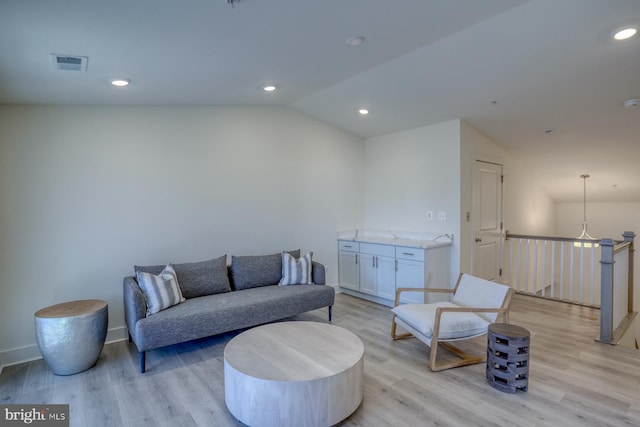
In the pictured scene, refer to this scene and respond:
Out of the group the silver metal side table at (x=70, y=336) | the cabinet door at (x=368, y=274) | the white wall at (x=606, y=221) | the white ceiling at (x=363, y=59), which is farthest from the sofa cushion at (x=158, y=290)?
the white wall at (x=606, y=221)

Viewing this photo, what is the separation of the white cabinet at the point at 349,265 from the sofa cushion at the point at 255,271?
1279 millimetres

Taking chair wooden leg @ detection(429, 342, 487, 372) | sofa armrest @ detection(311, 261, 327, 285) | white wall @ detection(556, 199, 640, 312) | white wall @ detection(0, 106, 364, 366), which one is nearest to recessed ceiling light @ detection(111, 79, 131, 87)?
white wall @ detection(0, 106, 364, 366)

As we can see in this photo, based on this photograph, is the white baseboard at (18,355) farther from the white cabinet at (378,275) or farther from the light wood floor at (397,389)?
the white cabinet at (378,275)

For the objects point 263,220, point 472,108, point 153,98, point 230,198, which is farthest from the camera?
point 263,220

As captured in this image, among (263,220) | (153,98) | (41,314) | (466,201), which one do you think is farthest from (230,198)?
(466,201)

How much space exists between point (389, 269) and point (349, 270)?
77cm

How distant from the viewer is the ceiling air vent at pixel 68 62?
2.21 metres

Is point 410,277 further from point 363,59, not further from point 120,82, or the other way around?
point 120,82

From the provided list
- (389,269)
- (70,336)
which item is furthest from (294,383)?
(389,269)

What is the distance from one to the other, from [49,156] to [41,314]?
1453 millimetres

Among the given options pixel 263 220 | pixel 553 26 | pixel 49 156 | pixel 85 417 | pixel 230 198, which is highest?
pixel 553 26

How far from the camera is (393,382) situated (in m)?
2.63

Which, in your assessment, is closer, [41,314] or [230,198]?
[41,314]

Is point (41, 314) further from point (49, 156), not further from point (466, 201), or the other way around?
point (466, 201)
